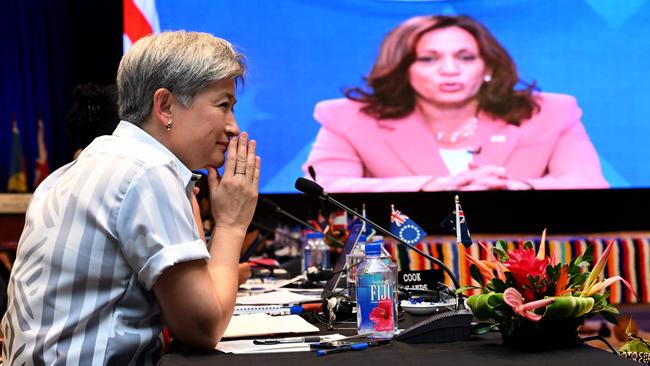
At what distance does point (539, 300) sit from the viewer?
1299mm

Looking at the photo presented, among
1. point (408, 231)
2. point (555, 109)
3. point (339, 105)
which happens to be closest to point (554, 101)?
point (555, 109)

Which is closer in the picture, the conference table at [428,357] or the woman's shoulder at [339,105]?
the conference table at [428,357]

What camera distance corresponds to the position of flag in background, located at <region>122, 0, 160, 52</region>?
14.9 ft

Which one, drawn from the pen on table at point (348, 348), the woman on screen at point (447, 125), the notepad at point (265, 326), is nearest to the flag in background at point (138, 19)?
the woman on screen at point (447, 125)

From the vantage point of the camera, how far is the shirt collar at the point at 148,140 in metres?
1.48

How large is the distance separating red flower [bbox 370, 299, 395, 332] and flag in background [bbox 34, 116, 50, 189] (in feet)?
13.0

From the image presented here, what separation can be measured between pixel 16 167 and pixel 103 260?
398 cm

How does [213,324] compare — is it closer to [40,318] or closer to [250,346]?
[250,346]

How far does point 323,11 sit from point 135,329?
11.0 feet

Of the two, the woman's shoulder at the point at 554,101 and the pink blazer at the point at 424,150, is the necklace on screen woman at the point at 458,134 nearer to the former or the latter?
the pink blazer at the point at 424,150

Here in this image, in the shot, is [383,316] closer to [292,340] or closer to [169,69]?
[292,340]

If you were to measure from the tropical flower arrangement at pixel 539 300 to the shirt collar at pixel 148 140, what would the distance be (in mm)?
552

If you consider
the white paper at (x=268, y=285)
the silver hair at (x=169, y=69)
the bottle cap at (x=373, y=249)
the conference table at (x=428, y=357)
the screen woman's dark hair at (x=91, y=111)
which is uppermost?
the silver hair at (x=169, y=69)

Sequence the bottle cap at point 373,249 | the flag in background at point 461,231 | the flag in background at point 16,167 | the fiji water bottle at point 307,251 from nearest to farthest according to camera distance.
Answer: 1. the bottle cap at point 373,249
2. the flag in background at point 461,231
3. the fiji water bottle at point 307,251
4. the flag in background at point 16,167
